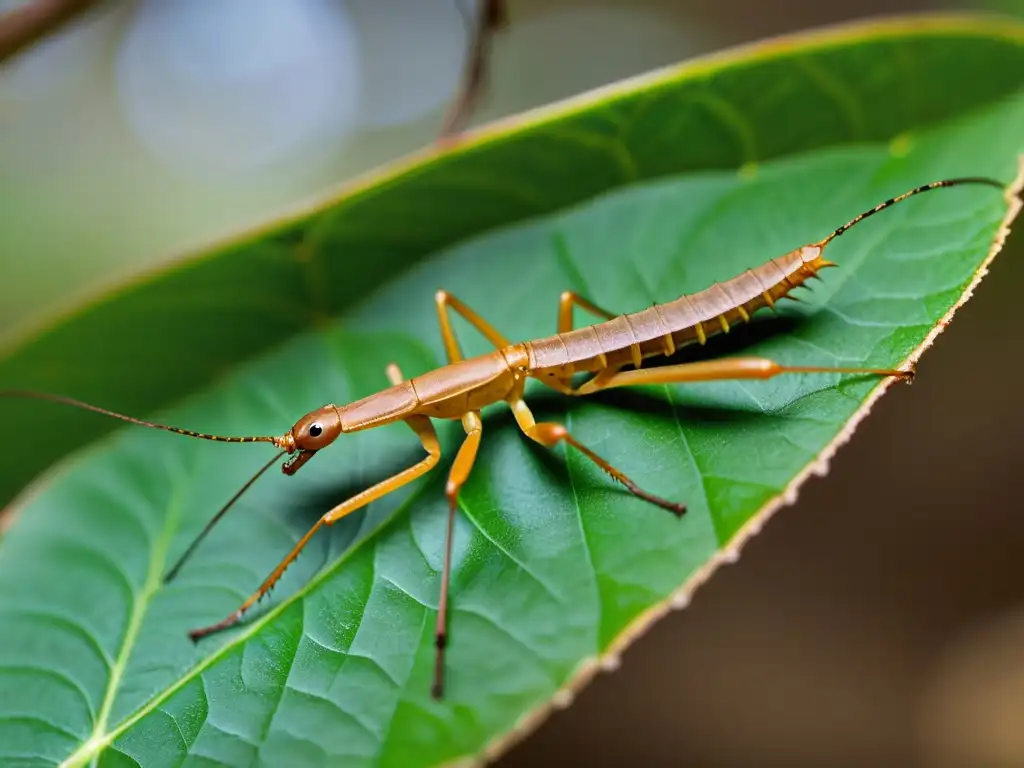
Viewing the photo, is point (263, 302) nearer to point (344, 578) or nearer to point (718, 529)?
point (344, 578)

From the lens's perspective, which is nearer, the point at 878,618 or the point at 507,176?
the point at 507,176

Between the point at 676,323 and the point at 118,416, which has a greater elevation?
the point at 118,416

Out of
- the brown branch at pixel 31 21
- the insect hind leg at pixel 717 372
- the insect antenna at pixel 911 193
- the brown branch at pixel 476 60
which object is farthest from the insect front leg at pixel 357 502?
the brown branch at pixel 31 21

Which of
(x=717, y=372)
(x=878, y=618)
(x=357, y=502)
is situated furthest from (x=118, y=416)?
(x=878, y=618)

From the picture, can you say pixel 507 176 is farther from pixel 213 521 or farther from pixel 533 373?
pixel 213 521

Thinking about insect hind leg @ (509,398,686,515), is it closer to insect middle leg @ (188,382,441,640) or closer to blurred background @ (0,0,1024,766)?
insect middle leg @ (188,382,441,640)

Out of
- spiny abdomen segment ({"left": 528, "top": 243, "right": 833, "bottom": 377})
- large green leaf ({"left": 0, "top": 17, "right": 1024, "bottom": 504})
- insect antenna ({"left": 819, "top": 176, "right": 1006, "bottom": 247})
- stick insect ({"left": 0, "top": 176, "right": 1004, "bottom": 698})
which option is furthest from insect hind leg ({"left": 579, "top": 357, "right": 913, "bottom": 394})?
large green leaf ({"left": 0, "top": 17, "right": 1024, "bottom": 504})
